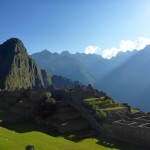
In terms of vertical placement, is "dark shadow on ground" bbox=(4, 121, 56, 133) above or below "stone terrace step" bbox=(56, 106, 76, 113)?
below

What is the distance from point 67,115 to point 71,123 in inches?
95.8

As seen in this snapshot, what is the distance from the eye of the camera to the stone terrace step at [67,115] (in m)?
43.8

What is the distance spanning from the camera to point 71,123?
4250 cm

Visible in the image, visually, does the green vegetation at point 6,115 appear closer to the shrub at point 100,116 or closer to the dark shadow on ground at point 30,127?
the dark shadow on ground at point 30,127

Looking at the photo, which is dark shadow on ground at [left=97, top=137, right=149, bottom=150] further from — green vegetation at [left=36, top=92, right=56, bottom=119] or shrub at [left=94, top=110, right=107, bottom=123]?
green vegetation at [left=36, top=92, right=56, bottom=119]

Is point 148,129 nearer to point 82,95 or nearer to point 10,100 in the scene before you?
point 82,95

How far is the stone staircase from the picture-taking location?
40.9 m

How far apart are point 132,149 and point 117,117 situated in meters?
9.66

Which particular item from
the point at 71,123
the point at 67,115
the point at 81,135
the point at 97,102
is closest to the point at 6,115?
the point at 67,115

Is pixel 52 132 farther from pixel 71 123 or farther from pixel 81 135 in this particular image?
pixel 81 135

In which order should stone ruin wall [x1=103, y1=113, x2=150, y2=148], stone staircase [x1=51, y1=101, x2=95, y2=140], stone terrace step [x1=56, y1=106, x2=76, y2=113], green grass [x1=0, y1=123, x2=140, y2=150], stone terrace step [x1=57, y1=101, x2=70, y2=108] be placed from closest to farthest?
1. green grass [x1=0, y1=123, x2=140, y2=150]
2. stone ruin wall [x1=103, y1=113, x2=150, y2=148]
3. stone staircase [x1=51, y1=101, x2=95, y2=140]
4. stone terrace step [x1=56, y1=106, x2=76, y2=113]
5. stone terrace step [x1=57, y1=101, x2=70, y2=108]

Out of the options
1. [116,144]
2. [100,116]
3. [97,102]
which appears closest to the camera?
[116,144]

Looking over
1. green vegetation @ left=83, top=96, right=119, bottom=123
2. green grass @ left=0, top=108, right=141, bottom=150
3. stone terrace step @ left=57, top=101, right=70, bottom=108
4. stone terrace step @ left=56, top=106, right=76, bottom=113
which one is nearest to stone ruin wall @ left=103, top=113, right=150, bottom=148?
green grass @ left=0, top=108, right=141, bottom=150

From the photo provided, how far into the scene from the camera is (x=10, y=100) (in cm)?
6097
